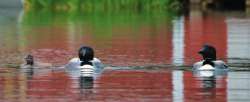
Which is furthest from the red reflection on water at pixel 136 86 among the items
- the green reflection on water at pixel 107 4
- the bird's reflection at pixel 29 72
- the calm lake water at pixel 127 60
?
the green reflection on water at pixel 107 4

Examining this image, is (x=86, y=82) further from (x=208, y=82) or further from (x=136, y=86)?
(x=208, y=82)

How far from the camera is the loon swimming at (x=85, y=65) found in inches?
627

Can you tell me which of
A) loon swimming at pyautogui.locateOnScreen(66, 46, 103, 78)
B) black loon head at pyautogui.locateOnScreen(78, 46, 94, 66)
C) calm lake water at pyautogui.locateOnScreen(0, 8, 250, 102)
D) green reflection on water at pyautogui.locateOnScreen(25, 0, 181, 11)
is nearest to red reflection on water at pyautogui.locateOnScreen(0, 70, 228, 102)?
calm lake water at pyautogui.locateOnScreen(0, 8, 250, 102)

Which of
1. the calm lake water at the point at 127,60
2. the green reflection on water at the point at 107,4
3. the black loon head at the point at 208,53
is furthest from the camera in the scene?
the green reflection on water at the point at 107,4

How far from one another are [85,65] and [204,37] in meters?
11.5

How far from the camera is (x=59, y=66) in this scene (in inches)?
718

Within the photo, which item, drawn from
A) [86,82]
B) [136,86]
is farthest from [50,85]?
[136,86]

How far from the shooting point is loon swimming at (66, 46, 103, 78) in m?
15.9

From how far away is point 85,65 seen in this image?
16250 mm

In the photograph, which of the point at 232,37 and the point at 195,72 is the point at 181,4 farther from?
the point at 195,72

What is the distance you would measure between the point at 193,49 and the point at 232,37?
4.16 metres

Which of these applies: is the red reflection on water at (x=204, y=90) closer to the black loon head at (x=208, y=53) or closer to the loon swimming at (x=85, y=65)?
the black loon head at (x=208, y=53)

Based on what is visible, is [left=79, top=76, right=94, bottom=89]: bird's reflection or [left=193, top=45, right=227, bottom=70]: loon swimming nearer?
[left=79, top=76, right=94, bottom=89]: bird's reflection

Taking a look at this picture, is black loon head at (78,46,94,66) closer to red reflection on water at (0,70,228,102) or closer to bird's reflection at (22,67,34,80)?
red reflection on water at (0,70,228,102)
